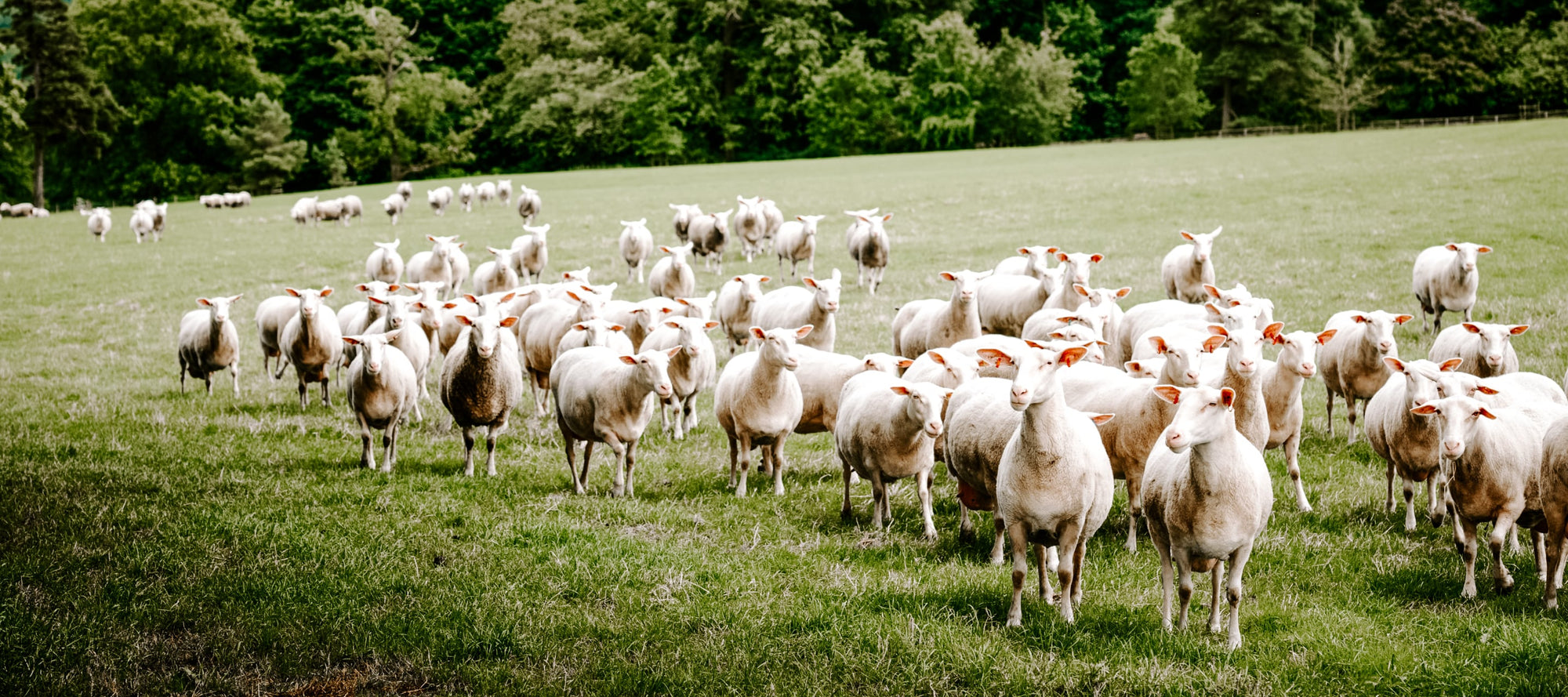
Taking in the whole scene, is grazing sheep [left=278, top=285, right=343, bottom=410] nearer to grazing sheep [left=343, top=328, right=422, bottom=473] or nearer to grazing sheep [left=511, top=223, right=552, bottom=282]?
grazing sheep [left=343, top=328, right=422, bottom=473]

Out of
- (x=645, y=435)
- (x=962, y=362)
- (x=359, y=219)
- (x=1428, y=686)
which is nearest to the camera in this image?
(x=1428, y=686)

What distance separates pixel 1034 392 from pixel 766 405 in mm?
3461

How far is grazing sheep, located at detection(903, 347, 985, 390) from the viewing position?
27.4ft

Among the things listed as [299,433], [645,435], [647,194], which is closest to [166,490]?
[299,433]

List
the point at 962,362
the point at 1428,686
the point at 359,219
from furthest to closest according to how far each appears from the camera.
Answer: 1. the point at 359,219
2. the point at 962,362
3. the point at 1428,686

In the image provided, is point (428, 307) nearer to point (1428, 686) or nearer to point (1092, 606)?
point (1092, 606)

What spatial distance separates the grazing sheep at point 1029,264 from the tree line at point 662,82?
53209 mm

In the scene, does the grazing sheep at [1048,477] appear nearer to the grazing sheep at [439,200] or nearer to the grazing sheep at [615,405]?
the grazing sheep at [615,405]

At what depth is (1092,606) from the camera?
6074 mm

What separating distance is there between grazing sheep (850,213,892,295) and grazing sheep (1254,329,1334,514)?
36.5ft

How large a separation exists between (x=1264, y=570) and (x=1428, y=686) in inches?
62.5

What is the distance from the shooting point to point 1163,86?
70.8 m

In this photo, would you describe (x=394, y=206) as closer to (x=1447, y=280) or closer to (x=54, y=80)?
(x=1447, y=280)

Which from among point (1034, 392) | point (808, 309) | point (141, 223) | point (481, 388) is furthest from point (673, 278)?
point (141, 223)
